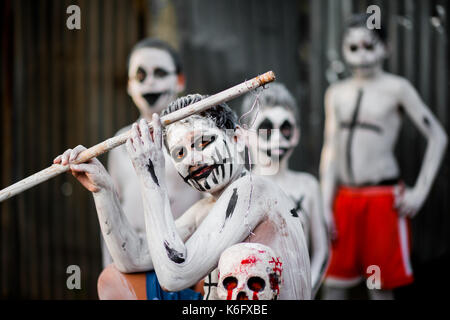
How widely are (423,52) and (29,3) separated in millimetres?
2344

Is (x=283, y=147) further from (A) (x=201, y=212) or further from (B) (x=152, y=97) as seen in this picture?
(A) (x=201, y=212)

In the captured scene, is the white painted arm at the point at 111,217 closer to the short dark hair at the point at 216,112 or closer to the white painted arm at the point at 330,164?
the short dark hair at the point at 216,112

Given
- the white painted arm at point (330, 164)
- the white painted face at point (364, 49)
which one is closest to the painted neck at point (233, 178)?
the white painted arm at point (330, 164)

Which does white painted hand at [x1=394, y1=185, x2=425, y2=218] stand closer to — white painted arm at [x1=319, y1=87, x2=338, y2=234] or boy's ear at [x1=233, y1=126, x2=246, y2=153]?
white painted arm at [x1=319, y1=87, x2=338, y2=234]

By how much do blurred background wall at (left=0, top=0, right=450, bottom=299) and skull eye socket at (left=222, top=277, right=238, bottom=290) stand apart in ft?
7.41

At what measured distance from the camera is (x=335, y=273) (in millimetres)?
3162

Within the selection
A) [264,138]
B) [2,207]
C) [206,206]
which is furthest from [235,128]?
[2,207]

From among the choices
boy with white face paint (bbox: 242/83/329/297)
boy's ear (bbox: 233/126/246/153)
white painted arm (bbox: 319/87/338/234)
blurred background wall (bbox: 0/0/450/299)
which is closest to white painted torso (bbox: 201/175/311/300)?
boy's ear (bbox: 233/126/246/153)

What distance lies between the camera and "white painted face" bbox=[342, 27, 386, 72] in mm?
3078

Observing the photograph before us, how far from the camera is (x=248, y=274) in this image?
1.39 m

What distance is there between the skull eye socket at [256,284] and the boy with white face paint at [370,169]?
165 centimetres

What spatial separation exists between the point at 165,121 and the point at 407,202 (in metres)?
1.92

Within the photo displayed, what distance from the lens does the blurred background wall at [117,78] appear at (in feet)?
11.6

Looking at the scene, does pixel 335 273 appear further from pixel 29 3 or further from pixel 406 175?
pixel 29 3
